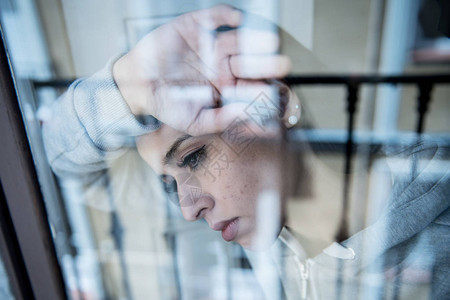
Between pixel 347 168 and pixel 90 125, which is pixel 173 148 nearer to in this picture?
pixel 90 125

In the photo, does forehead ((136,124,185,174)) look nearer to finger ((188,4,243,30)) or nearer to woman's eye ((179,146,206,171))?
woman's eye ((179,146,206,171))

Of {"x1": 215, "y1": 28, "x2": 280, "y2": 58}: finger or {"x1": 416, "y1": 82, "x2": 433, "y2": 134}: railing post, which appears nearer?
{"x1": 215, "y1": 28, "x2": 280, "y2": 58}: finger

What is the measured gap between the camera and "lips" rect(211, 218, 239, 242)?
703 millimetres

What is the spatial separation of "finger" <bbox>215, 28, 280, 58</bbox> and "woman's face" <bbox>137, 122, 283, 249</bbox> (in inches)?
6.0

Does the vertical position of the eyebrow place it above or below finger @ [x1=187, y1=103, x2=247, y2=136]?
below

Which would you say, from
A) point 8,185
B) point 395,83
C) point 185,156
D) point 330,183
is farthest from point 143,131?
point 395,83

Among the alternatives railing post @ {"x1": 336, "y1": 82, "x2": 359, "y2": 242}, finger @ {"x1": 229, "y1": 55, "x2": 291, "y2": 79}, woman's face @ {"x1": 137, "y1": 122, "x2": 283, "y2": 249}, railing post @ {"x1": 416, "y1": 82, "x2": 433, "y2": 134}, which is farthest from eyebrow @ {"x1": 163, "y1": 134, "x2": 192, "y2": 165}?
railing post @ {"x1": 416, "y1": 82, "x2": 433, "y2": 134}

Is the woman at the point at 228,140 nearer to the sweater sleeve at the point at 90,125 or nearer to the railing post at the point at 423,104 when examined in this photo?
the sweater sleeve at the point at 90,125

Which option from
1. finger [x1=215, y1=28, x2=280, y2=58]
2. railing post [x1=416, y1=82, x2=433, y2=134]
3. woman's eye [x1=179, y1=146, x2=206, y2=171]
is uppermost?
finger [x1=215, y1=28, x2=280, y2=58]

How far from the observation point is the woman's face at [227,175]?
627mm

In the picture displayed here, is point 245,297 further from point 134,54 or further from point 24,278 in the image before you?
point 134,54

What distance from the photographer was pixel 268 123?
631 mm

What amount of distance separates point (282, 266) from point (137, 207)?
64cm

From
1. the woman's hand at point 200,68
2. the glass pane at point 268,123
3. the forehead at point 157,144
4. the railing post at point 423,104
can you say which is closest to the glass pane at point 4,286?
the glass pane at point 268,123
